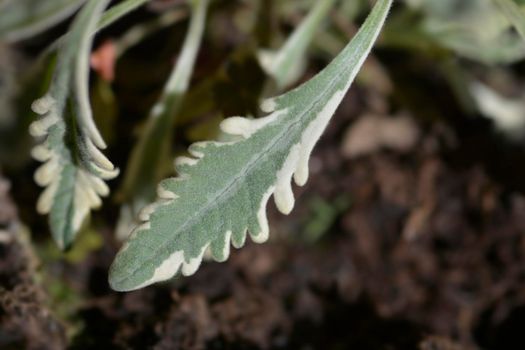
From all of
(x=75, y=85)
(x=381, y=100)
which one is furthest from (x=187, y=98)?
(x=381, y=100)

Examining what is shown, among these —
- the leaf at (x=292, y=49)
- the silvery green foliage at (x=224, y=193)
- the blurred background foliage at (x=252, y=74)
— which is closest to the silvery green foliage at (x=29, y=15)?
the blurred background foliage at (x=252, y=74)

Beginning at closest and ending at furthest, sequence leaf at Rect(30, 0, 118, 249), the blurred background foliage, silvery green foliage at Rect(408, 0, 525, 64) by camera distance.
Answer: leaf at Rect(30, 0, 118, 249) → the blurred background foliage → silvery green foliage at Rect(408, 0, 525, 64)

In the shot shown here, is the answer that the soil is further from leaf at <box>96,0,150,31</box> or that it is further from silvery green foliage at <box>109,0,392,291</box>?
leaf at <box>96,0,150,31</box>

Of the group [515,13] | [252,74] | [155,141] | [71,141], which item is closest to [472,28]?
[515,13]

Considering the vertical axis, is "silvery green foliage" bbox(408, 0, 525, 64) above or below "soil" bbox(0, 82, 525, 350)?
above

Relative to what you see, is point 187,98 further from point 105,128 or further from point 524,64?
point 524,64

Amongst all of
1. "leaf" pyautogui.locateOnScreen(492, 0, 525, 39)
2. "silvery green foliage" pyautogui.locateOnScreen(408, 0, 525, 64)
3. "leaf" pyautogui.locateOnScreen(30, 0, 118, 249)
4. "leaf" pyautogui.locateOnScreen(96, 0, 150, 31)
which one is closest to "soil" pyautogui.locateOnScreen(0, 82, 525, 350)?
"leaf" pyautogui.locateOnScreen(30, 0, 118, 249)

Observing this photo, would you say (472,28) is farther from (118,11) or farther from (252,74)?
(118,11)

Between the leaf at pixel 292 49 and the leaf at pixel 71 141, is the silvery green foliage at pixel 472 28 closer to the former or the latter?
the leaf at pixel 292 49
